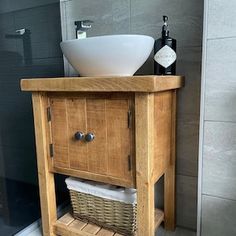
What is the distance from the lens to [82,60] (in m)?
0.92

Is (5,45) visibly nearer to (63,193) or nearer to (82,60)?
(82,60)

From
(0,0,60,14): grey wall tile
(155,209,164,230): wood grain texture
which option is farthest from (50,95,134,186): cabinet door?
(0,0,60,14): grey wall tile

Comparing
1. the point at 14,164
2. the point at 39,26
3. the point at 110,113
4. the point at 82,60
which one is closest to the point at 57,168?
the point at 14,164

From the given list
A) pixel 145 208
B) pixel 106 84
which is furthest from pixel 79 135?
pixel 145 208

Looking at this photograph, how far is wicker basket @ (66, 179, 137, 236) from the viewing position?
3.34 feet

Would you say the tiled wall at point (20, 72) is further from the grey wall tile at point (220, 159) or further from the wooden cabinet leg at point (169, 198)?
the grey wall tile at point (220, 159)

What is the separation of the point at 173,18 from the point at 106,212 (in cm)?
89

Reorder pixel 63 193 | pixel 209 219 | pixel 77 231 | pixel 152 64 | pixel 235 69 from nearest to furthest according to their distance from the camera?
1. pixel 235 69
2. pixel 209 219
3. pixel 77 231
4. pixel 152 64
5. pixel 63 193

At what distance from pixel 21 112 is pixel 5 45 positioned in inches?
11.9

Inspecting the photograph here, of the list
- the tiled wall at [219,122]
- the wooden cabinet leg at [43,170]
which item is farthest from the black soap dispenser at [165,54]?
the wooden cabinet leg at [43,170]

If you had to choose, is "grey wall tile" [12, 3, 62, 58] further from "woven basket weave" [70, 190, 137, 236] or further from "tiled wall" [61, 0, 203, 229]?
"woven basket weave" [70, 190, 137, 236]

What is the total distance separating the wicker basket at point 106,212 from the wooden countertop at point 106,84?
1.54 feet

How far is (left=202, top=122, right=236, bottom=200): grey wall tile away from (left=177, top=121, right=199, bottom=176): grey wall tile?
21 cm

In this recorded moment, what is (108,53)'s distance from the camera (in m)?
0.87
